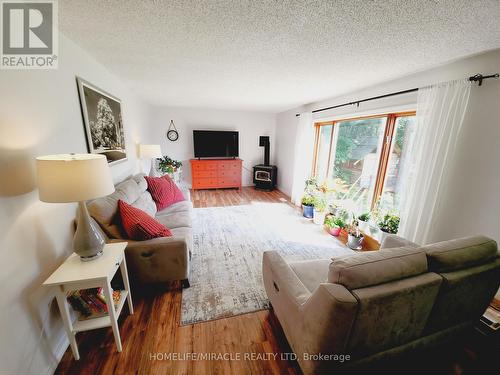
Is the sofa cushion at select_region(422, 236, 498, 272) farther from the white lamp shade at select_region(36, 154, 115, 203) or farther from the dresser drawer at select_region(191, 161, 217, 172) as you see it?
the dresser drawer at select_region(191, 161, 217, 172)

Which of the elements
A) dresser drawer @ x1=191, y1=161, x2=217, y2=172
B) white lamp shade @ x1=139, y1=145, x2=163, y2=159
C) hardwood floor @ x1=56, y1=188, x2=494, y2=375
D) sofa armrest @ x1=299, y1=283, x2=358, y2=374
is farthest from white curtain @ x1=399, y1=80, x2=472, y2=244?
dresser drawer @ x1=191, y1=161, x2=217, y2=172

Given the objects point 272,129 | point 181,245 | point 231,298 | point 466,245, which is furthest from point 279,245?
point 272,129

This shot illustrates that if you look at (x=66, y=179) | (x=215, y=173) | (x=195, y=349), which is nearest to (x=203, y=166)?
(x=215, y=173)

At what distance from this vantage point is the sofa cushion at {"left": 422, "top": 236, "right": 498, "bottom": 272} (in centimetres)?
104

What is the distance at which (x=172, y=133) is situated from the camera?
509cm

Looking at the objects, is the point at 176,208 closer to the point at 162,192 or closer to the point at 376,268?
the point at 162,192

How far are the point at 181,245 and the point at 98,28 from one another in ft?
5.78

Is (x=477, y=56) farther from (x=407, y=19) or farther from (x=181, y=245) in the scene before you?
(x=181, y=245)

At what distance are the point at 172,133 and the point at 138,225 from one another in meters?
3.99

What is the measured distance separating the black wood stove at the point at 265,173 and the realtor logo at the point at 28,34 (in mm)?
4451

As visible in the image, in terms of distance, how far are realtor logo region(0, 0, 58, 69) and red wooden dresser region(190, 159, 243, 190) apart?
12.3 feet

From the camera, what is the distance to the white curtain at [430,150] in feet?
5.70

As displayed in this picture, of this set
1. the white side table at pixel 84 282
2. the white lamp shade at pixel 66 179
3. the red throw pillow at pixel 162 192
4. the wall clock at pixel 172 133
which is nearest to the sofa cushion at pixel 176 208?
the red throw pillow at pixel 162 192

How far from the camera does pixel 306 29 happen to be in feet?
4.39
